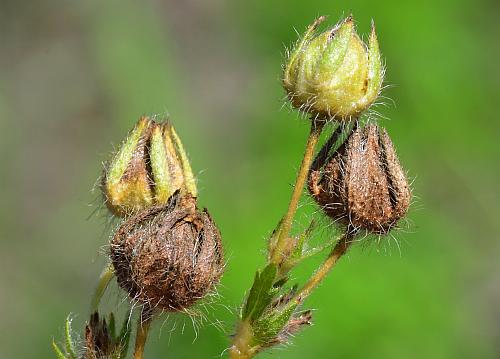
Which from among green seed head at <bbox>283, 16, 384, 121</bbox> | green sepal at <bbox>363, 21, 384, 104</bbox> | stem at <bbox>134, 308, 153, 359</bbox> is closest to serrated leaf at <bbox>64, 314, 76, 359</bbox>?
stem at <bbox>134, 308, 153, 359</bbox>

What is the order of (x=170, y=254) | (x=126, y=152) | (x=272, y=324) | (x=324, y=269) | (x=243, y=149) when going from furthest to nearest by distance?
(x=243, y=149) < (x=126, y=152) < (x=324, y=269) < (x=272, y=324) < (x=170, y=254)

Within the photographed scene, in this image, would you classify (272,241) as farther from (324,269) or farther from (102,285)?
(102,285)

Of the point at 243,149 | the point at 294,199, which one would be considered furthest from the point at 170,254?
the point at 243,149

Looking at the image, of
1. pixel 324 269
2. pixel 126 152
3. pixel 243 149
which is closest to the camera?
pixel 324 269

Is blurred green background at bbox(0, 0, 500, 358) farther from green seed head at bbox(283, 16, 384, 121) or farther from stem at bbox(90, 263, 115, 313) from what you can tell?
green seed head at bbox(283, 16, 384, 121)

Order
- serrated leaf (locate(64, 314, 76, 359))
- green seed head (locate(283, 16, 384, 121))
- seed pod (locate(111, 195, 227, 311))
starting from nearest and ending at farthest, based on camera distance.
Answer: seed pod (locate(111, 195, 227, 311)) < green seed head (locate(283, 16, 384, 121)) < serrated leaf (locate(64, 314, 76, 359))

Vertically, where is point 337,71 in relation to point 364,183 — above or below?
above
